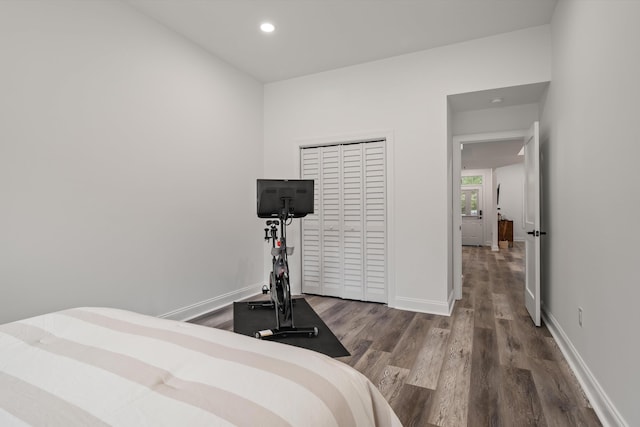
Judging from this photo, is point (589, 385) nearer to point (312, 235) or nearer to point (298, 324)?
point (298, 324)

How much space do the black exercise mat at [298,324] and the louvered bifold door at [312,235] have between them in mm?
357

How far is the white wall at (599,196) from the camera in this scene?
1.50 metres

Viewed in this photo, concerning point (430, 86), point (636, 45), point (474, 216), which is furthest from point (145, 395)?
point (474, 216)

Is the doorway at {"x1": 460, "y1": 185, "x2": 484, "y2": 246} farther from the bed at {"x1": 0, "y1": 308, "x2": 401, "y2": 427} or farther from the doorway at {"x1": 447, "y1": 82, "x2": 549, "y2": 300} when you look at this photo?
the bed at {"x1": 0, "y1": 308, "x2": 401, "y2": 427}

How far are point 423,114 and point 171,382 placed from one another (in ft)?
11.4

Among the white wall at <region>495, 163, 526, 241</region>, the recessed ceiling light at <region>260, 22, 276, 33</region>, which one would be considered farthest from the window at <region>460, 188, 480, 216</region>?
the recessed ceiling light at <region>260, 22, 276, 33</region>

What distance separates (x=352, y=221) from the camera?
4039mm

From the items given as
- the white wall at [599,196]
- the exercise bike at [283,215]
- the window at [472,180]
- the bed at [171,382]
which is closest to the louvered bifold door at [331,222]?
the exercise bike at [283,215]

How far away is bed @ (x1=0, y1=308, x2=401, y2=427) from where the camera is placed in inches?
28.5

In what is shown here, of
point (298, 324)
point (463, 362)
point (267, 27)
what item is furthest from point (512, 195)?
point (267, 27)

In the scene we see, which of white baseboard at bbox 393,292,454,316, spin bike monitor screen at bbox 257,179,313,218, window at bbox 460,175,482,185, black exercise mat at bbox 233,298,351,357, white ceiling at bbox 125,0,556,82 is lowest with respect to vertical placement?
black exercise mat at bbox 233,298,351,357

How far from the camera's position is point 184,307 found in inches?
129

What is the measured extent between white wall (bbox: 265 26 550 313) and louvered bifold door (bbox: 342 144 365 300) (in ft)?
1.08

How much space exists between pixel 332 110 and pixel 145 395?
376 centimetres
